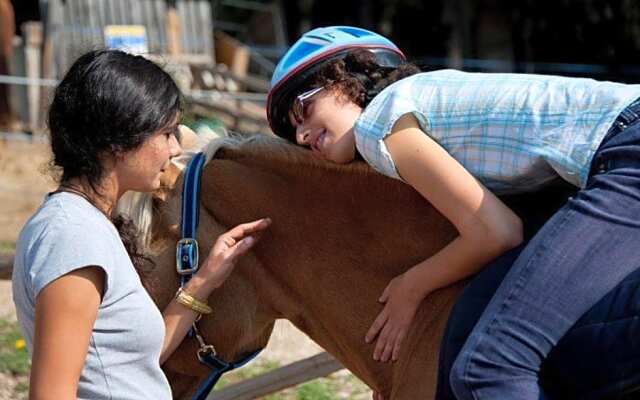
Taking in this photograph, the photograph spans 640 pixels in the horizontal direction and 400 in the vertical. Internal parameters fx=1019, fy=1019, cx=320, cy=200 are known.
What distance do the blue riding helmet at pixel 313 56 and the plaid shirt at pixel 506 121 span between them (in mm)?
188

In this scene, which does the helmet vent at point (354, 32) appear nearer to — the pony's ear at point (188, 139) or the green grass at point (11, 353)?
the pony's ear at point (188, 139)

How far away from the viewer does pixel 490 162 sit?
91.7 inches

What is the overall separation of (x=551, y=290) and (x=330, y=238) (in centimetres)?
78

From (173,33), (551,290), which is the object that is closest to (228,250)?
(551,290)

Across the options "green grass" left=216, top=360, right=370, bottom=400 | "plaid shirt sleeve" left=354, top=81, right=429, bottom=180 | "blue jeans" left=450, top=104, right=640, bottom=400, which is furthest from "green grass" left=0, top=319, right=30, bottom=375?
"blue jeans" left=450, top=104, right=640, bottom=400

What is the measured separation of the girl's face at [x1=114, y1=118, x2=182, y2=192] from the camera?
2.21 metres

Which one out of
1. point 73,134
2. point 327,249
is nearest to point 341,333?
point 327,249

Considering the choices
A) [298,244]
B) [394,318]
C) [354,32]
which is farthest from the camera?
[298,244]

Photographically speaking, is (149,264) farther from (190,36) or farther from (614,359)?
(190,36)

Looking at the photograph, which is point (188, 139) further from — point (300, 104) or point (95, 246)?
point (95, 246)

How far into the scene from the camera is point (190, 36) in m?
12.2

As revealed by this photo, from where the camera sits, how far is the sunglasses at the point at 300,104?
2.53m

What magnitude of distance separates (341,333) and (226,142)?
0.64 metres

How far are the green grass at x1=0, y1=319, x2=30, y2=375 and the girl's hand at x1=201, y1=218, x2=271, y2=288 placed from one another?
2.58 metres
